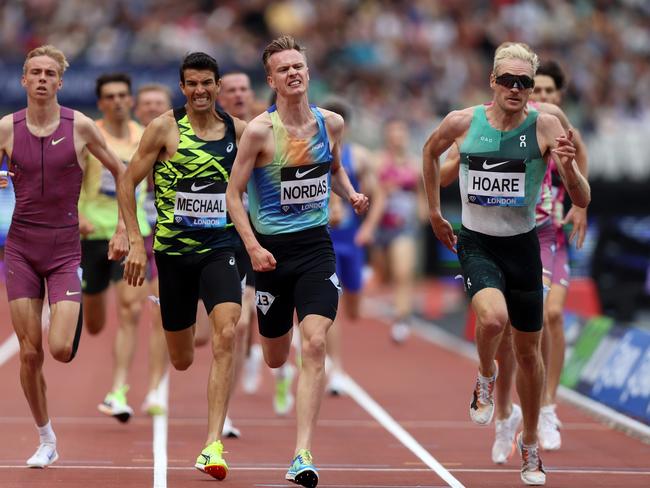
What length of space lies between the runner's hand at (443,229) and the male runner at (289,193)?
722 mm

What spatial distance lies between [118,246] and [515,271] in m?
2.55

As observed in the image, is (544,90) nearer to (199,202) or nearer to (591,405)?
(199,202)

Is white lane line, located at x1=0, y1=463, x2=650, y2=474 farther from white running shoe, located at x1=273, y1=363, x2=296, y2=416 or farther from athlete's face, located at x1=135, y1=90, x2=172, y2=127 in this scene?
athlete's face, located at x1=135, y1=90, x2=172, y2=127

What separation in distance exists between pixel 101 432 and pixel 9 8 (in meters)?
19.4

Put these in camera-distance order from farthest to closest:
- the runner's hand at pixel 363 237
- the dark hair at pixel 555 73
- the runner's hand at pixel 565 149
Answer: the runner's hand at pixel 363 237, the dark hair at pixel 555 73, the runner's hand at pixel 565 149

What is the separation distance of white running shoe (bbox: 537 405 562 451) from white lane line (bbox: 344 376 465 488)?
0.90 m

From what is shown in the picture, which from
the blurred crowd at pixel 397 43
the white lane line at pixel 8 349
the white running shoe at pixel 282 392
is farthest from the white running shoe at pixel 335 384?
the blurred crowd at pixel 397 43

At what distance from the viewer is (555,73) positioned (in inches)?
458

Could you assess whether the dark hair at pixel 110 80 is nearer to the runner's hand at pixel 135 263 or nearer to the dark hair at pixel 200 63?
the dark hair at pixel 200 63

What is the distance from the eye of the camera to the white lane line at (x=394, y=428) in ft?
32.1

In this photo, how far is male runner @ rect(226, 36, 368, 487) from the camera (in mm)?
9039

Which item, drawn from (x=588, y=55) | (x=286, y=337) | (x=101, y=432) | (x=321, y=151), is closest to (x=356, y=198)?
(x=321, y=151)

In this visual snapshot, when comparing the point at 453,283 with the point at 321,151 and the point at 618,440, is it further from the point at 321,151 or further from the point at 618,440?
the point at 321,151

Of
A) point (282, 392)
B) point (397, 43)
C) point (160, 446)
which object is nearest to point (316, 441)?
point (160, 446)
